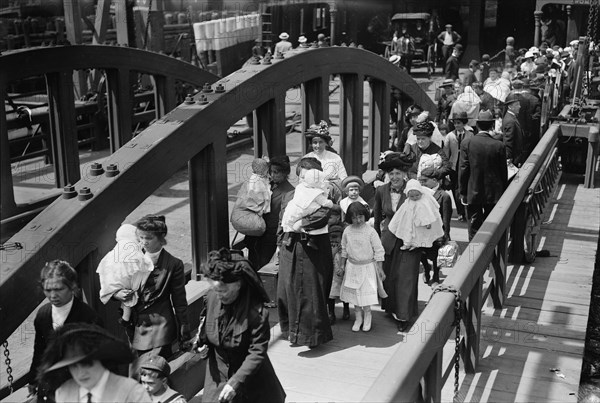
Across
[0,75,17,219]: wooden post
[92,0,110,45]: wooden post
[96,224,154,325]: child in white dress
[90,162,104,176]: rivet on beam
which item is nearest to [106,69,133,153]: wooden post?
[0,75,17,219]: wooden post

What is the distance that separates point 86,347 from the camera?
10.8 feet

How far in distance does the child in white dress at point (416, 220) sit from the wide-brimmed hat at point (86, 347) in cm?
372

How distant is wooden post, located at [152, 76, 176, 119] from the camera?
539 inches

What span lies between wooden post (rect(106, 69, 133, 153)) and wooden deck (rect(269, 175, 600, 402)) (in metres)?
6.58

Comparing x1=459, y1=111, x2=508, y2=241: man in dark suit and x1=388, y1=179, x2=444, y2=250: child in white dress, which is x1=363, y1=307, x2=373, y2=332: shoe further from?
x1=459, y1=111, x2=508, y2=241: man in dark suit

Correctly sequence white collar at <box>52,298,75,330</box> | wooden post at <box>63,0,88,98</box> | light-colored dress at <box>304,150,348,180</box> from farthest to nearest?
1. wooden post at <box>63,0,88,98</box>
2. light-colored dress at <box>304,150,348,180</box>
3. white collar at <box>52,298,75,330</box>

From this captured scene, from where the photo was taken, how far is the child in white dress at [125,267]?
5.00 m

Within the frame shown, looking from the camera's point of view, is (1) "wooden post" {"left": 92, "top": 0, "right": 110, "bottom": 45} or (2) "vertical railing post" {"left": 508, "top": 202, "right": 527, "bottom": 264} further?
(1) "wooden post" {"left": 92, "top": 0, "right": 110, "bottom": 45}

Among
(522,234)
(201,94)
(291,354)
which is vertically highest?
(201,94)

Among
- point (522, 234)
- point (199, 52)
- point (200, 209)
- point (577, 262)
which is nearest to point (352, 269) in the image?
point (200, 209)

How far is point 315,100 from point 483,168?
2415 mm

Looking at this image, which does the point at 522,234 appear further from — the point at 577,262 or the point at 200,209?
the point at 200,209

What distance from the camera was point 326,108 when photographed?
32.3 feet

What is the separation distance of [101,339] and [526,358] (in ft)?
11.7
